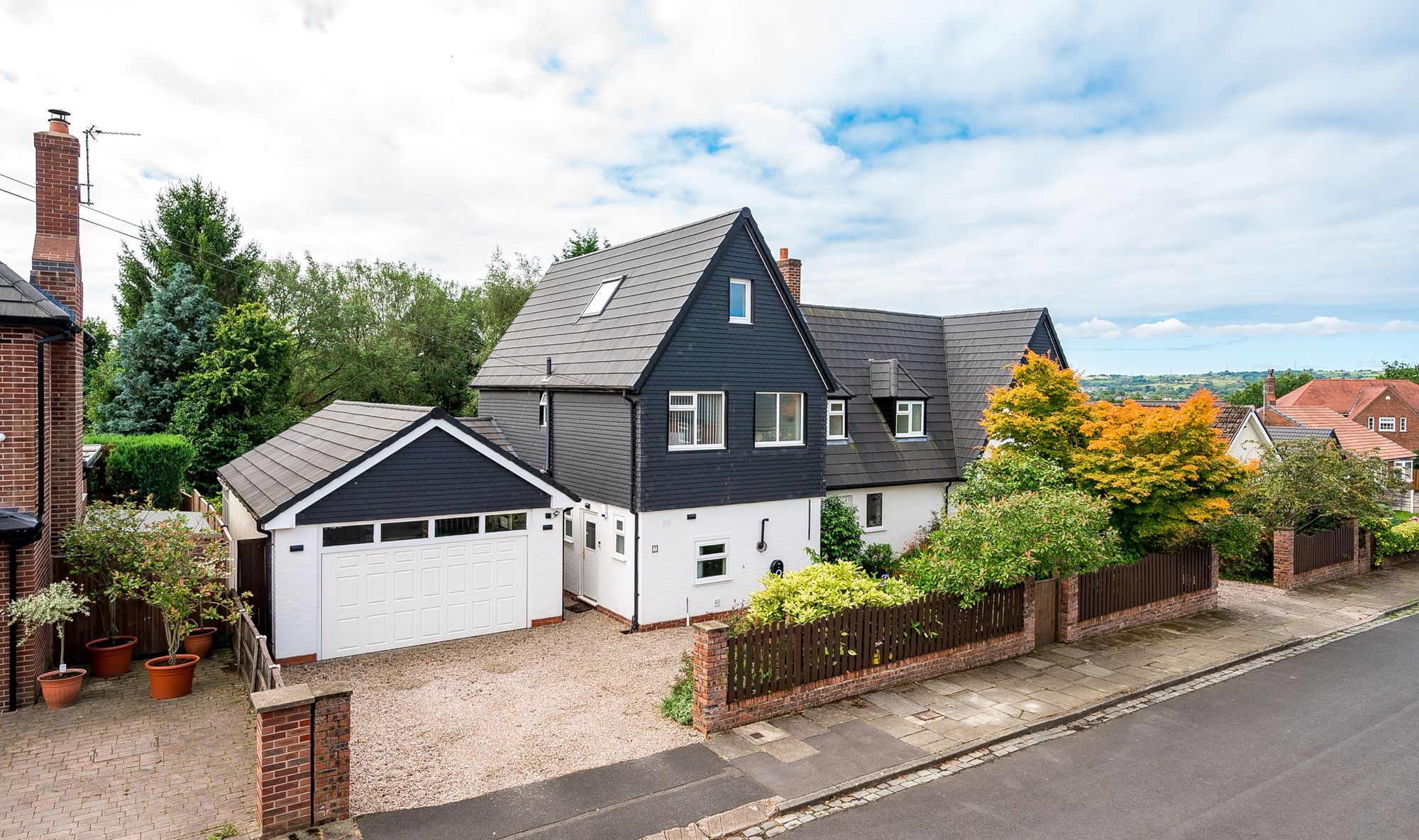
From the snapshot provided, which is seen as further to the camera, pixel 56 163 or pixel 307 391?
pixel 307 391

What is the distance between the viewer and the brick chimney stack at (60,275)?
1319cm

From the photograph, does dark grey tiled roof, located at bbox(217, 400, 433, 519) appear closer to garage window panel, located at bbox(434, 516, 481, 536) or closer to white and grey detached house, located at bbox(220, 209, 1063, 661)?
white and grey detached house, located at bbox(220, 209, 1063, 661)

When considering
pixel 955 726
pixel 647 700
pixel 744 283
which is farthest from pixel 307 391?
pixel 955 726

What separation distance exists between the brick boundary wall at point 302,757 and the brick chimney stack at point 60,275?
822 cm

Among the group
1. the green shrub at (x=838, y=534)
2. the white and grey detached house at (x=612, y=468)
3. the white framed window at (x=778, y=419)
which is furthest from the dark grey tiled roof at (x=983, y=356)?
the white framed window at (x=778, y=419)

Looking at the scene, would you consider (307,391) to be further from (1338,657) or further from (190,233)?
(1338,657)

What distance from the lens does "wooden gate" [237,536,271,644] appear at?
13.8 metres

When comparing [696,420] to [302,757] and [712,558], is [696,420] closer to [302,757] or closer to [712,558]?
[712,558]

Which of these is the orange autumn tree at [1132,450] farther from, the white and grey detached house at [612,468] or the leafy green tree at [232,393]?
the leafy green tree at [232,393]

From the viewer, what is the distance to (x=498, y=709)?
38.4ft

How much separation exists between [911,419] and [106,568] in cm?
1949

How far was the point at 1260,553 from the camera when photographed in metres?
22.4

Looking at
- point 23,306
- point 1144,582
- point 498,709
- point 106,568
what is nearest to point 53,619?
point 106,568

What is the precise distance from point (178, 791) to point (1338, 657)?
1971cm
